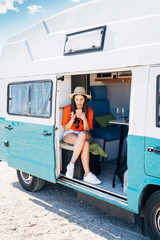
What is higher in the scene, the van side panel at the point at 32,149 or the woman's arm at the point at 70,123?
the woman's arm at the point at 70,123

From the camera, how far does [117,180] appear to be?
443cm

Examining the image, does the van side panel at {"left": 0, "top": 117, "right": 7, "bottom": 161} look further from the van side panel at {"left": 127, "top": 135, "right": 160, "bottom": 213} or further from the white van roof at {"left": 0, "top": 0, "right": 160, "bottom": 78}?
the van side panel at {"left": 127, "top": 135, "right": 160, "bottom": 213}

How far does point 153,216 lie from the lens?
3268 mm

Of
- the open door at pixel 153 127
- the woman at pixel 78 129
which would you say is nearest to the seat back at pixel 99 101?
the woman at pixel 78 129

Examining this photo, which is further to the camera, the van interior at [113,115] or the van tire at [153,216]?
the van interior at [113,115]

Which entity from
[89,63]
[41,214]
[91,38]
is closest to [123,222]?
[41,214]

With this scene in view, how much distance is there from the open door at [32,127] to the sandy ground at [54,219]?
1.72ft

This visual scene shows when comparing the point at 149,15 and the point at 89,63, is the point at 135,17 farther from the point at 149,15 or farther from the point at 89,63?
the point at 89,63

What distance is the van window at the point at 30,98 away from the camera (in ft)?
14.8

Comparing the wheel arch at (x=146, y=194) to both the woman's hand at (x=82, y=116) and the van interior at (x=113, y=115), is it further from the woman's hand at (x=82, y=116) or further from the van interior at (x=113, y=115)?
the woman's hand at (x=82, y=116)

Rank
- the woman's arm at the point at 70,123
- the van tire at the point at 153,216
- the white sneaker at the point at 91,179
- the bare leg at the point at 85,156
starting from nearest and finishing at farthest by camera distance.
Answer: the van tire at the point at 153,216
the white sneaker at the point at 91,179
the bare leg at the point at 85,156
the woman's arm at the point at 70,123

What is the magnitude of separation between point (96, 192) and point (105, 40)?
2.08m

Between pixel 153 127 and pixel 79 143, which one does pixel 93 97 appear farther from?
→ pixel 153 127

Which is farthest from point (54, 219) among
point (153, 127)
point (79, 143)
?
point (153, 127)
